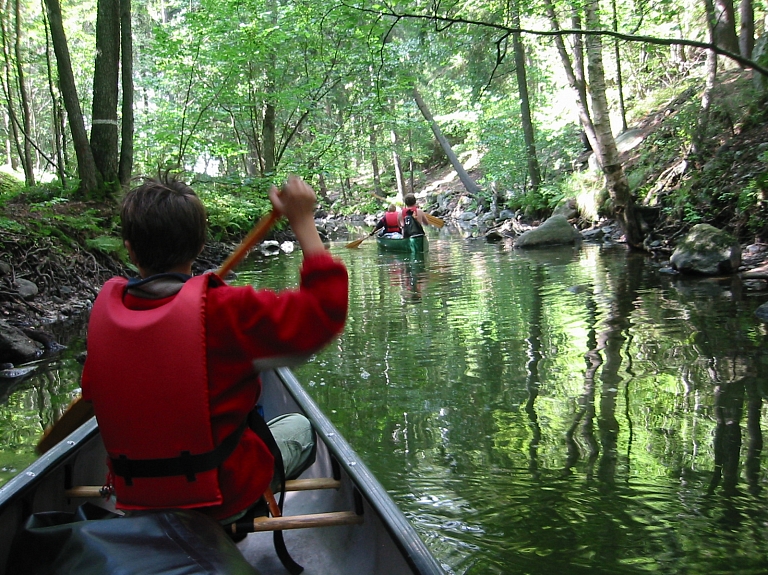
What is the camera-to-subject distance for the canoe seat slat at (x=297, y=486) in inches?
→ 95.0

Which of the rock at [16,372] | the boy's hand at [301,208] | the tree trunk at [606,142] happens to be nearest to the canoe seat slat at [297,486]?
the boy's hand at [301,208]

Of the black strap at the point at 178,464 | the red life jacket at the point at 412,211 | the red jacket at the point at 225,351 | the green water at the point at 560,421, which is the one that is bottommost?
the green water at the point at 560,421

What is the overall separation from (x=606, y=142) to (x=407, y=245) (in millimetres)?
5045

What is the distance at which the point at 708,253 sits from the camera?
29.4 ft

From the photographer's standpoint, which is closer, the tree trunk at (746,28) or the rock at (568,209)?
the tree trunk at (746,28)

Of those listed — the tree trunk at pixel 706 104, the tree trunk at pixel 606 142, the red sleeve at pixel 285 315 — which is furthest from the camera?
the tree trunk at pixel 706 104

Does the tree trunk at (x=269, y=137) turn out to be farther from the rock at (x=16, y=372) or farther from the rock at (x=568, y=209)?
the rock at (x=16, y=372)

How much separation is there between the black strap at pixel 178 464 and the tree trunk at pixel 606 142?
29.8 feet

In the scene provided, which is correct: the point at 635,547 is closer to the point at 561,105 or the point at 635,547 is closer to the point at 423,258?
the point at 423,258

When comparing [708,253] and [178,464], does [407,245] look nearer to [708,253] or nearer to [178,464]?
[708,253]

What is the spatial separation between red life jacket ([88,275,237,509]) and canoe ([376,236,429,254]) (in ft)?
41.0

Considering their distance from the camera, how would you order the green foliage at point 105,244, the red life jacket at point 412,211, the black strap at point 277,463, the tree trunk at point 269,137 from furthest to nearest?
1. the tree trunk at point 269,137
2. the red life jacket at point 412,211
3. the green foliage at point 105,244
4. the black strap at point 277,463

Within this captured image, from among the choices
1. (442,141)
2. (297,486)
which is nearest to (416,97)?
(442,141)

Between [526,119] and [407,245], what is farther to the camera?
[526,119]
